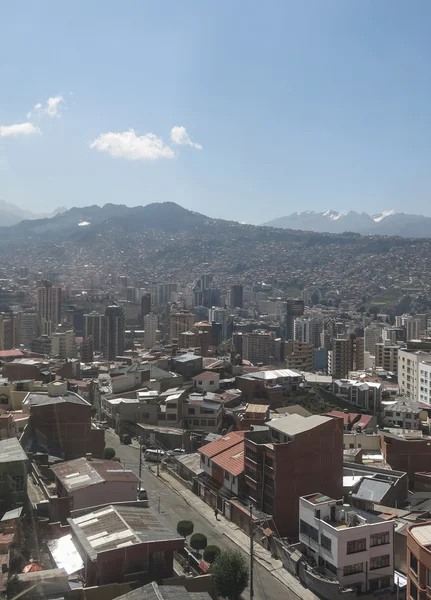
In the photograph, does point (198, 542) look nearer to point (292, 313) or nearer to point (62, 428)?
point (62, 428)

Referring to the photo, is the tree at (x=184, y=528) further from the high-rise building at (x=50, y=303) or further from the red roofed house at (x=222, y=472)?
the high-rise building at (x=50, y=303)

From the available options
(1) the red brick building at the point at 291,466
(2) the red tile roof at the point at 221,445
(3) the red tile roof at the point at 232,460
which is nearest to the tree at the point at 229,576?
(1) the red brick building at the point at 291,466

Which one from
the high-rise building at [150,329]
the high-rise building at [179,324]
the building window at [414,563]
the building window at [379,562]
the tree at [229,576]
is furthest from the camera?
the high-rise building at [150,329]

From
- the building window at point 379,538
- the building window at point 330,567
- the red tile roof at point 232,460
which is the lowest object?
the building window at point 330,567

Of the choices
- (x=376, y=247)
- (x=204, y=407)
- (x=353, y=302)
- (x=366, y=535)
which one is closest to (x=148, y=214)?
(x=376, y=247)

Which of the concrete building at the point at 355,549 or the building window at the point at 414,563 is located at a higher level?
the building window at the point at 414,563

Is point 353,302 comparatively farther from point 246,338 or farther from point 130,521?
point 130,521

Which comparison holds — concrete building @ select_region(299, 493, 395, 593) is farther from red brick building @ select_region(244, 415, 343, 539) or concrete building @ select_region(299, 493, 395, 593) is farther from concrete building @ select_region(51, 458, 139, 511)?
concrete building @ select_region(51, 458, 139, 511)
